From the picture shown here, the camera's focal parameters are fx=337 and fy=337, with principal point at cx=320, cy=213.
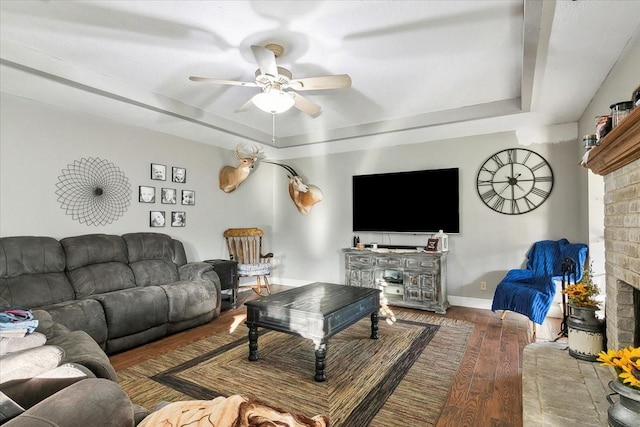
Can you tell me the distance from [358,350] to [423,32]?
2757 millimetres

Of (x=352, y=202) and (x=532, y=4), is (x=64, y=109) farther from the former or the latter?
(x=532, y=4)

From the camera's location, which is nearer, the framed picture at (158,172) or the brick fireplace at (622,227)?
the brick fireplace at (622,227)

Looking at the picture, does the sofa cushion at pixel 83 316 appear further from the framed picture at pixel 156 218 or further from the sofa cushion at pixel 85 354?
the framed picture at pixel 156 218

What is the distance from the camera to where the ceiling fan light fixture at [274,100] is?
273 centimetres

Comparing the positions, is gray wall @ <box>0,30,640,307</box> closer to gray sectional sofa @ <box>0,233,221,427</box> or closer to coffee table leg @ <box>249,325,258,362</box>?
gray sectional sofa @ <box>0,233,221,427</box>

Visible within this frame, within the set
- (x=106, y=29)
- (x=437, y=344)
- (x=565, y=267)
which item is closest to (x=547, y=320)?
(x=565, y=267)

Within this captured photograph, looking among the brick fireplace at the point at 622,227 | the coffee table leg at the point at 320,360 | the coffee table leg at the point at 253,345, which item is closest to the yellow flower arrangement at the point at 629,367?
the brick fireplace at the point at 622,227

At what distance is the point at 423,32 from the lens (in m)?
2.57

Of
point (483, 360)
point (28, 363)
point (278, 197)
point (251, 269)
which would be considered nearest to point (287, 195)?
point (278, 197)

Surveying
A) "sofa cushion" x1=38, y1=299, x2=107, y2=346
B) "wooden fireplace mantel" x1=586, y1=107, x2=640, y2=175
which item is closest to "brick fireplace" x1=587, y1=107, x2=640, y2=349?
"wooden fireplace mantel" x1=586, y1=107, x2=640, y2=175

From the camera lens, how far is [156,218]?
4.56m

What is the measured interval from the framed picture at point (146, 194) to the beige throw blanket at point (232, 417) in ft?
13.3

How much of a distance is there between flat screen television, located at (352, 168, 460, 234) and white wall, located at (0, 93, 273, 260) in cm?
209

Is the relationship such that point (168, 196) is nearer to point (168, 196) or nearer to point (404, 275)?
point (168, 196)
